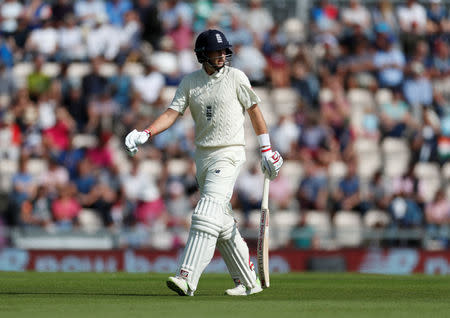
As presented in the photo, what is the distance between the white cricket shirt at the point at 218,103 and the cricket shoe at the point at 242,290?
1.17m

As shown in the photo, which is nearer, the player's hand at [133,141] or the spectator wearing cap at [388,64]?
the player's hand at [133,141]

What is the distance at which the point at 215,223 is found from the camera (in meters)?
7.90

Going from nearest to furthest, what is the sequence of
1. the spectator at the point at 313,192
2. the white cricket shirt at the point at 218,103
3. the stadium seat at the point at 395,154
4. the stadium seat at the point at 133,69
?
the white cricket shirt at the point at 218,103
the spectator at the point at 313,192
the stadium seat at the point at 395,154
the stadium seat at the point at 133,69

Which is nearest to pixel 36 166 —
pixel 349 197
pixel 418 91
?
pixel 349 197

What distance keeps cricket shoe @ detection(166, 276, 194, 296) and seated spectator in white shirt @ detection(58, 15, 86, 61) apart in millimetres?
10657

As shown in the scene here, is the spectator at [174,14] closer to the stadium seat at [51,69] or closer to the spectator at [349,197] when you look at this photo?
the stadium seat at [51,69]

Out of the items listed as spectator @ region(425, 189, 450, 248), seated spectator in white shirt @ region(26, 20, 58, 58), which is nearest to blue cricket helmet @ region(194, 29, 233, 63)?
spectator @ region(425, 189, 450, 248)

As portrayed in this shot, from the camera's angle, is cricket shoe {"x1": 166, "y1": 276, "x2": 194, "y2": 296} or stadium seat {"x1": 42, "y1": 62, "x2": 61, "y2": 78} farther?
stadium seat {"x1": 42, "y1": 62, "x2": 61, "y2": 78}

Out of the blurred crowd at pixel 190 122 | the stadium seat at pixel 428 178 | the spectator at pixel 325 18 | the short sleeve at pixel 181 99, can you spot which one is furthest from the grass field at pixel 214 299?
the spectator at pixel 325 18

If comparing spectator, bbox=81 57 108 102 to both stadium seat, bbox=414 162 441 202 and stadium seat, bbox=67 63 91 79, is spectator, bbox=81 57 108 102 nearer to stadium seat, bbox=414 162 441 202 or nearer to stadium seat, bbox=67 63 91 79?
stadium seat, bbox=67 63 91 79

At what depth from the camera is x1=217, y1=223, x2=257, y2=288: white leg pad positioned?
8234 millimetres

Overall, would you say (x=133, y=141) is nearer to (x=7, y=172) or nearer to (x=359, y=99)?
(x=7, y=172)

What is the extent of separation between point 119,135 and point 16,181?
6.71ft

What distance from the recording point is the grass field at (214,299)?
21.3ft
